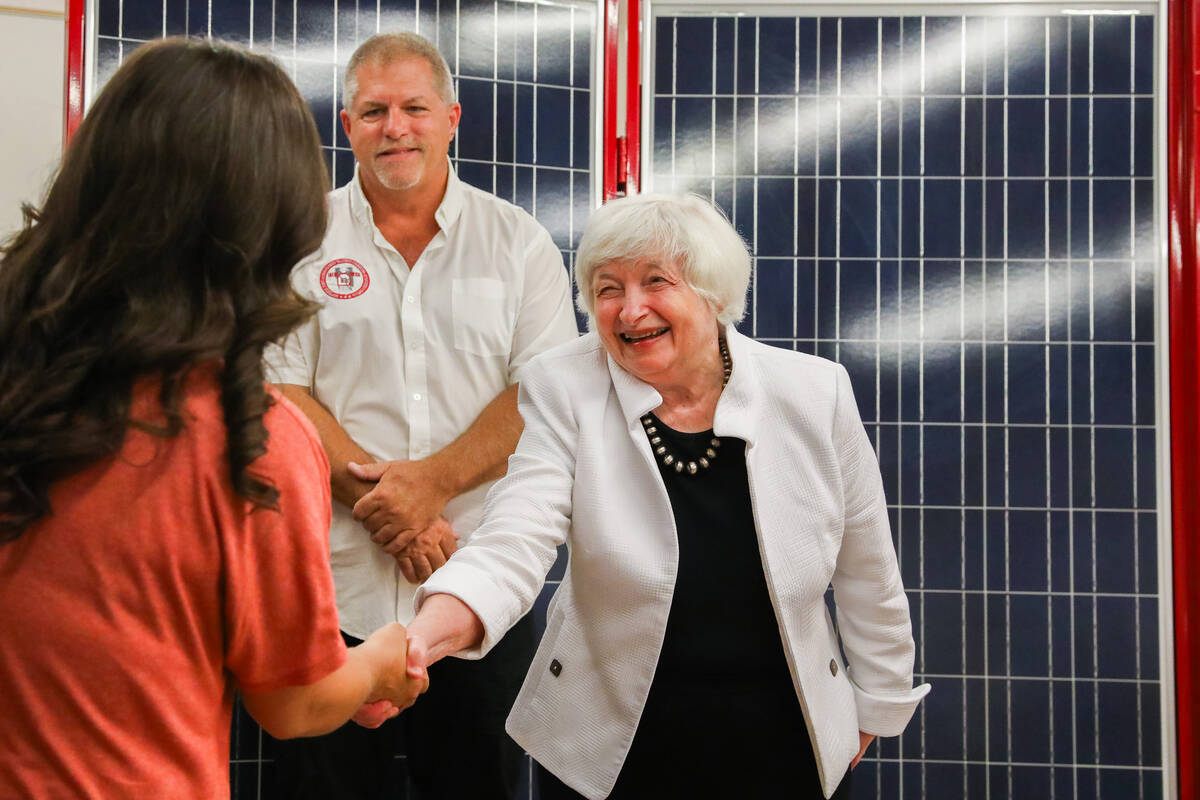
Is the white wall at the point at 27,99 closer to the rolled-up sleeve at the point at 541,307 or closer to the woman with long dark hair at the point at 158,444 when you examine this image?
the rolled-up sleeve at the point at 541,307

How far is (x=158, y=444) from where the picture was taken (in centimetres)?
109

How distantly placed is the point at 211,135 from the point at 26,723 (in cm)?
62

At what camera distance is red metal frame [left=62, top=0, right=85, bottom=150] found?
276cm

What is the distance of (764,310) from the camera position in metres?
3.12

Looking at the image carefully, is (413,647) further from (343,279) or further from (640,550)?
(343,279)

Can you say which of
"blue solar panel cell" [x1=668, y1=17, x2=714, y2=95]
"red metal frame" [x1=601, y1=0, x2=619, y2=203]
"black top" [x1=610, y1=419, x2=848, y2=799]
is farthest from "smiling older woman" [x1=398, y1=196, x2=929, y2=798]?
"blue solar panel cell" [x1=668, y1=17, x2=714, y2=95]

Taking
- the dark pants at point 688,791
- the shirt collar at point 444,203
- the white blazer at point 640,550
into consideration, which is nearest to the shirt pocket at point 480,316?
the shirt collar at point 444,203

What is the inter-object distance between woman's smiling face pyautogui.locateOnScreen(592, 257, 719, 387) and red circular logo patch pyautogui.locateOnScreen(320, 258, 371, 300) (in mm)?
843

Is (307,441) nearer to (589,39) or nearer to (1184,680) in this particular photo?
(589,39)

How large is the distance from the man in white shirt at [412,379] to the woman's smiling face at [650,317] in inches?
27.5

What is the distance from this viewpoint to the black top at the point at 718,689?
1.96 m

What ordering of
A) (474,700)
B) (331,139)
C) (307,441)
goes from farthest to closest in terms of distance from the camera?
1. (331,139)
2. (474,700)
3. (307,441)

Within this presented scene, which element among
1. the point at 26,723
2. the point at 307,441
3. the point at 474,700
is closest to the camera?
the point at 26,723

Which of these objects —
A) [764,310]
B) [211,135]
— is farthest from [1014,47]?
[211,135]
